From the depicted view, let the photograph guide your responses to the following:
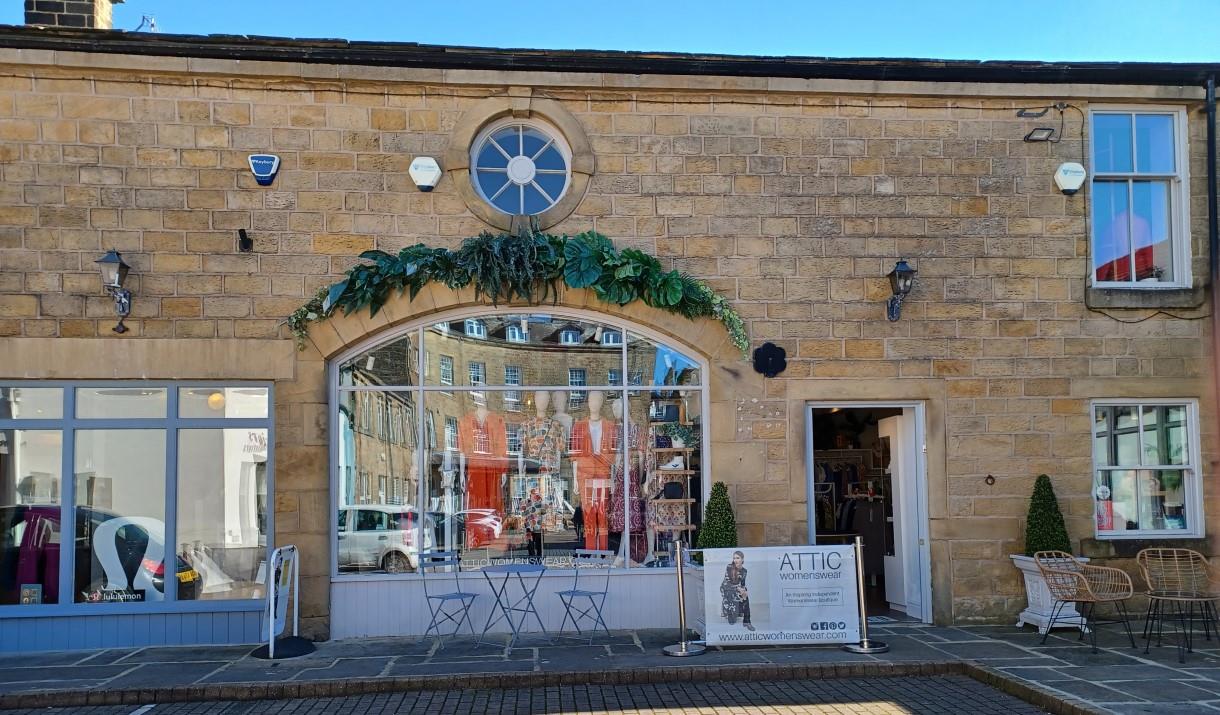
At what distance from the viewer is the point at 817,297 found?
10164mm

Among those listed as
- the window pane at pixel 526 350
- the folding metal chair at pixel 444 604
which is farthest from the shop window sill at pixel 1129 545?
the folding metal chair at pixel 444 604

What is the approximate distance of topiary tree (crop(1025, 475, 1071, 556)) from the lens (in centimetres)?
980

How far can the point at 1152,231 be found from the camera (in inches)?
Result: 422

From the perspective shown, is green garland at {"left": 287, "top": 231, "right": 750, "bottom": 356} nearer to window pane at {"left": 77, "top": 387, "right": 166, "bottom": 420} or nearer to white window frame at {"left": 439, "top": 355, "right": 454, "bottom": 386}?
white window frame at {"left": 439, "top": 355, "right": 454, "bottom": 386}

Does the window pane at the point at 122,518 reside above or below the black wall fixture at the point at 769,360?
below

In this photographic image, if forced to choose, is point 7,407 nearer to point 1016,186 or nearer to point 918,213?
point 918,213

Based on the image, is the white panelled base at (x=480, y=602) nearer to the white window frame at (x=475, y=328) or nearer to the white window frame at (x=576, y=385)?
the white window frame at (x=576, y=385)

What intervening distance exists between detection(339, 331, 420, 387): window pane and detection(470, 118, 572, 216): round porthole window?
167 cm

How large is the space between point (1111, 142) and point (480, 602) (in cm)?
806

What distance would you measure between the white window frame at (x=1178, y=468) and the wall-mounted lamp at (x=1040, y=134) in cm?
274

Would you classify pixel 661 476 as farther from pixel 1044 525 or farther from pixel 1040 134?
pixel 1040 134

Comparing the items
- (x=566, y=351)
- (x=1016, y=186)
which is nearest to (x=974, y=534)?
(x=1016, y=186)

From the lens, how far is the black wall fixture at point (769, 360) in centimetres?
1004

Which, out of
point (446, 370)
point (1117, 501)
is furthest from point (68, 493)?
point (1117, 501)
